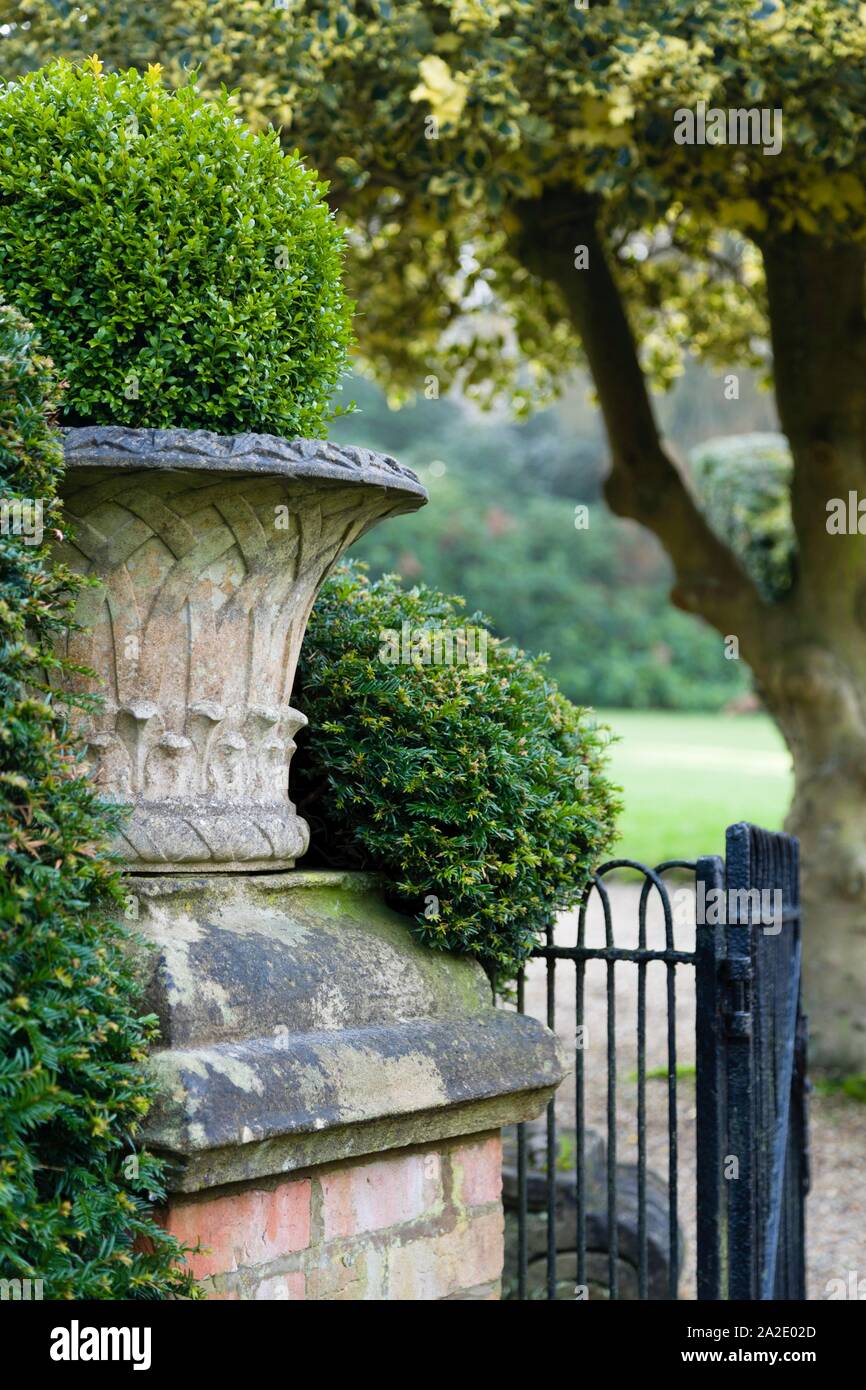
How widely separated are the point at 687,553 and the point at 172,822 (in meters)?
4.99

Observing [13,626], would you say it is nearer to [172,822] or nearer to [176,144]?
[172,822]

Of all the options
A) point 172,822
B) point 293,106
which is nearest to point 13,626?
point 172,822

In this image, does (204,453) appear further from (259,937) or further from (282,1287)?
(282,1287)

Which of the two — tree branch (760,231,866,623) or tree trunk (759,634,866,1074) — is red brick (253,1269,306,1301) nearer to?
tree trunk (759,634,866,1074)

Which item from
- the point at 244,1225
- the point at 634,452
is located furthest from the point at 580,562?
the point at 244,1225

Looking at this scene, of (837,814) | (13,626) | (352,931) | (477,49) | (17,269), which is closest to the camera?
(13,626)

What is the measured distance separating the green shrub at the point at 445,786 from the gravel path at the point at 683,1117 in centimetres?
173

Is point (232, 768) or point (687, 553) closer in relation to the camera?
point (232, 768)

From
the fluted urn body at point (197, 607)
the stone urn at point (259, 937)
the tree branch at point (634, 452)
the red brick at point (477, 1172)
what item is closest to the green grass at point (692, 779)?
the tree branch at point (634, 452)

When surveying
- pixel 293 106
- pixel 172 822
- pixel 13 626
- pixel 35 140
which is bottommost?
pixel 172 822

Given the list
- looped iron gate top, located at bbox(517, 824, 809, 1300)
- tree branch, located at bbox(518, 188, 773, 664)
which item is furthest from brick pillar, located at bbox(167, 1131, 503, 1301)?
tree branch, located at bbox(518, 188, 773, 664)

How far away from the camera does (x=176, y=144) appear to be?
2561 mm

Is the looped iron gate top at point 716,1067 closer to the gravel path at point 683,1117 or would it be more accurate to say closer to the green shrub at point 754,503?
the gravel path at point 683,1117

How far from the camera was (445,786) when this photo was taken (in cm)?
283
